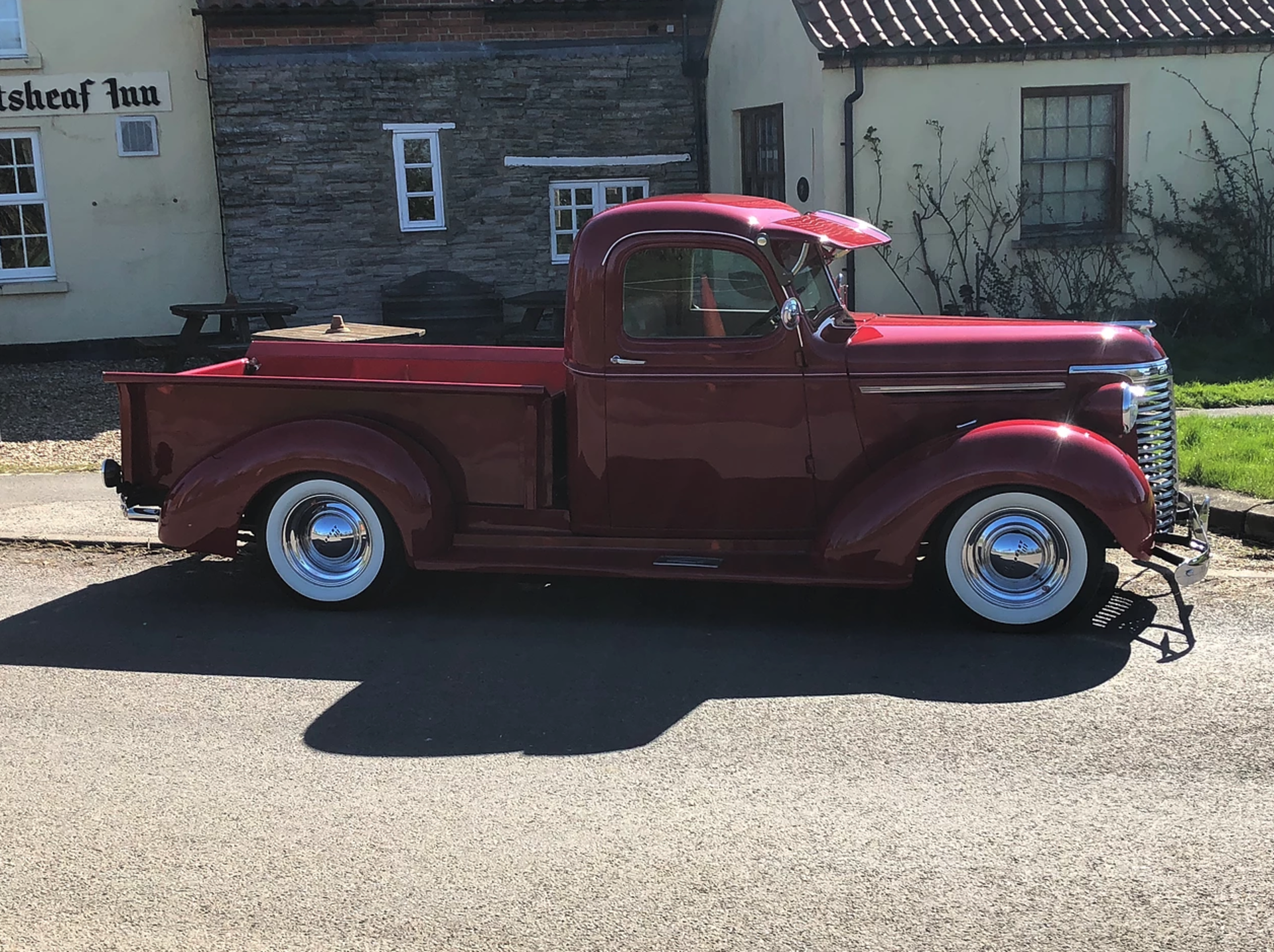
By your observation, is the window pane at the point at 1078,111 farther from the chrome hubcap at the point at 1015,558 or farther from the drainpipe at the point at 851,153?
the chrome hubcap at the point at 1015,558

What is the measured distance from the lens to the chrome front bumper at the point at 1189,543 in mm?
5777

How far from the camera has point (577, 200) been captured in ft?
55.5

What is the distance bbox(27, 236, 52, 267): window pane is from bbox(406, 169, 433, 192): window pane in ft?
14.2

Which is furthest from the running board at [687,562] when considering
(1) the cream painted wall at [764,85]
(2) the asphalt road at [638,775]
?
(1) the cream painted wall at [764,85]

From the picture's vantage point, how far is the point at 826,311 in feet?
20.7

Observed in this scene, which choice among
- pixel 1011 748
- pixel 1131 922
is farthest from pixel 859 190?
pixel 1131 922

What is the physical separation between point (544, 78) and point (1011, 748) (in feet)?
43.6

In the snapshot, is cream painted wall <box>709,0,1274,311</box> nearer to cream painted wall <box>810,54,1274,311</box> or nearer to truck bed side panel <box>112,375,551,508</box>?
cream painted wall <box>810,54,1274,311</box>

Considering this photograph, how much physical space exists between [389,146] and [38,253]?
4.37 metres

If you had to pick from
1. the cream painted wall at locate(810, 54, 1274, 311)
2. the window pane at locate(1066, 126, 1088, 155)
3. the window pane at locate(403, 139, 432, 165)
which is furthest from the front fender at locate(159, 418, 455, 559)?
the window pane at locate(403, 139, 432, 165)

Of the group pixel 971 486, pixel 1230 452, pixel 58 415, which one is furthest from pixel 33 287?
pixel 971 486

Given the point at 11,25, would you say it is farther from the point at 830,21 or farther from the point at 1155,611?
the point at 1155,611

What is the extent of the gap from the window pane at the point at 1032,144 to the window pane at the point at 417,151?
22.6 feet

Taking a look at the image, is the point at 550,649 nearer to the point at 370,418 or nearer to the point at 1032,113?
the point at 370,418
